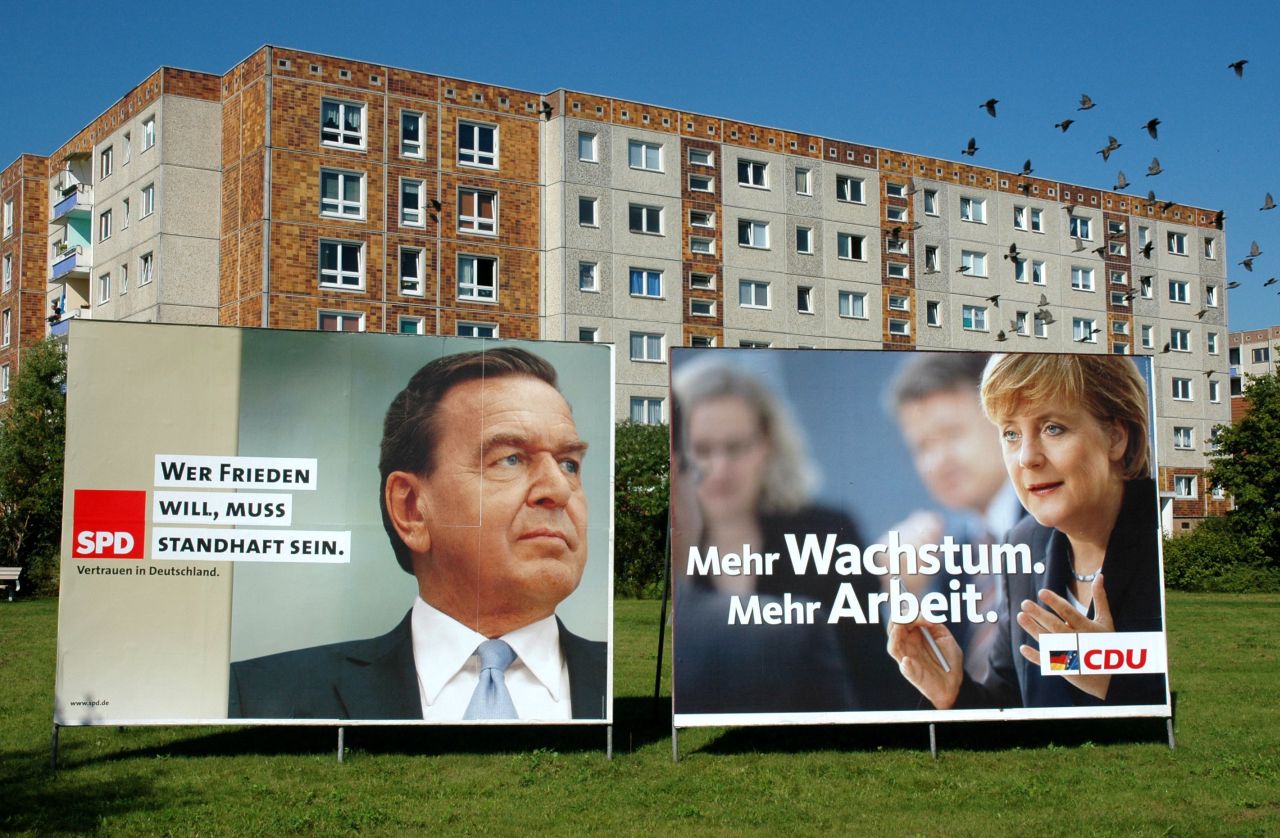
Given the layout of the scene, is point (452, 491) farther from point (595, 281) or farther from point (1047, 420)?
point (595, 281)

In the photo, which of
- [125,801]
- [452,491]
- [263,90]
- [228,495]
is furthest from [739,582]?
[263,90]

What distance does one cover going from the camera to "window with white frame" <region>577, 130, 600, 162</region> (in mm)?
56656

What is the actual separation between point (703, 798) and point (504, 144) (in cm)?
4689

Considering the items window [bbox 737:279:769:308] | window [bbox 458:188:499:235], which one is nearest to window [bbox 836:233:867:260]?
window [bbox 737:279:769:308]

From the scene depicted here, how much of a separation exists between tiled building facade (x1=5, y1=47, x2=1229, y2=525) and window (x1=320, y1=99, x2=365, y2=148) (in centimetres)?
8

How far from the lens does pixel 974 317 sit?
6844 cm

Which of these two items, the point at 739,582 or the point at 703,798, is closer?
the point at 703,798

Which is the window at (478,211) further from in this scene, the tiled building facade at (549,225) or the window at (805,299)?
the window at (805,299)

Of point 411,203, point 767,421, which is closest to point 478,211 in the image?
point 411,203

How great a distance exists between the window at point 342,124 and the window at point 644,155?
38.0ft

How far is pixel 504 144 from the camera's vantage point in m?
55.6

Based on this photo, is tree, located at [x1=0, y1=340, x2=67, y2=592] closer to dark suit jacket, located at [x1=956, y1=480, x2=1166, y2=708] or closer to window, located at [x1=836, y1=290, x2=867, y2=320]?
window, located at [x1=836, y1=290, x2=867, y2=320]

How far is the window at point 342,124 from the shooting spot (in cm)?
5166

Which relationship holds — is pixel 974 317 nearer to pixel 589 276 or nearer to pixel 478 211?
pixel 589 276
